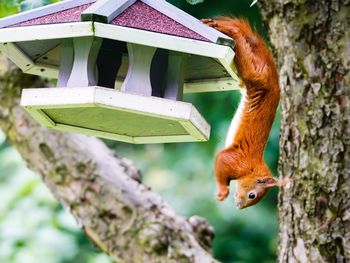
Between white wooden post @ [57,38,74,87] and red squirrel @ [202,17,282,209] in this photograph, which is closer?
white wooden post @ [57,38,74,87]

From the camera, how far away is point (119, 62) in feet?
7.75

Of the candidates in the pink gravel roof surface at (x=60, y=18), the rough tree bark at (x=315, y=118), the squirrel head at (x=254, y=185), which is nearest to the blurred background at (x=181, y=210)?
the squirrel head at (x=254, y=185)

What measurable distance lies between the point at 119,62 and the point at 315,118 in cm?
57

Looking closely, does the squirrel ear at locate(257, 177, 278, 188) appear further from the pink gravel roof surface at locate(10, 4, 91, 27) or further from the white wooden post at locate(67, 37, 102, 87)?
the pink gravel roof surface at locate(10, 4, 91, 27)

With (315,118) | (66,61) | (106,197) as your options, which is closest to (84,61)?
(66,61)

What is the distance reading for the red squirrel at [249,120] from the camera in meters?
2.52

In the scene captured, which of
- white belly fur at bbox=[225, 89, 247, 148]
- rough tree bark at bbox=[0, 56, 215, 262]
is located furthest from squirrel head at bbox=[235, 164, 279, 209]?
rough tree bark at bbox=[0, 56, 215, 262]

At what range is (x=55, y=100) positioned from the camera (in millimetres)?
2055

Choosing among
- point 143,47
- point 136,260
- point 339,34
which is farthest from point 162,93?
point 136,260

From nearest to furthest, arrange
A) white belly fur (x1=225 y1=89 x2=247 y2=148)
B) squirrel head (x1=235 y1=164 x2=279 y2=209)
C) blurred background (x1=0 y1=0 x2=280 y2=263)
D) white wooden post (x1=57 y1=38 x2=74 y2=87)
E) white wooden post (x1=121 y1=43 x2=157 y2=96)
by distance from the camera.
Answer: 1. white wooden post (x1=121 y1=43 x2=157 y2=96)
2. white wooden post (x1=57 y1=38 x2=74 y2=87)
3. white belly fur (x1=225 y1=89 x2=247 y2=148)
4. squirrel head (x1=235 y1=164 x2=279 y2=209)
5. blurred background (x1=0 y1=0 x2=280 y2=263)

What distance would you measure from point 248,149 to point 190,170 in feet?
5.22

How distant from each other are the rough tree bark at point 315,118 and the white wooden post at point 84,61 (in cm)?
55

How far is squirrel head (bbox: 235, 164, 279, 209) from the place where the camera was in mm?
2920

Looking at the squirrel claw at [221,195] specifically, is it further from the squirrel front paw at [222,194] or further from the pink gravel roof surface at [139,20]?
the pink gravel roof surface at [139,20]
